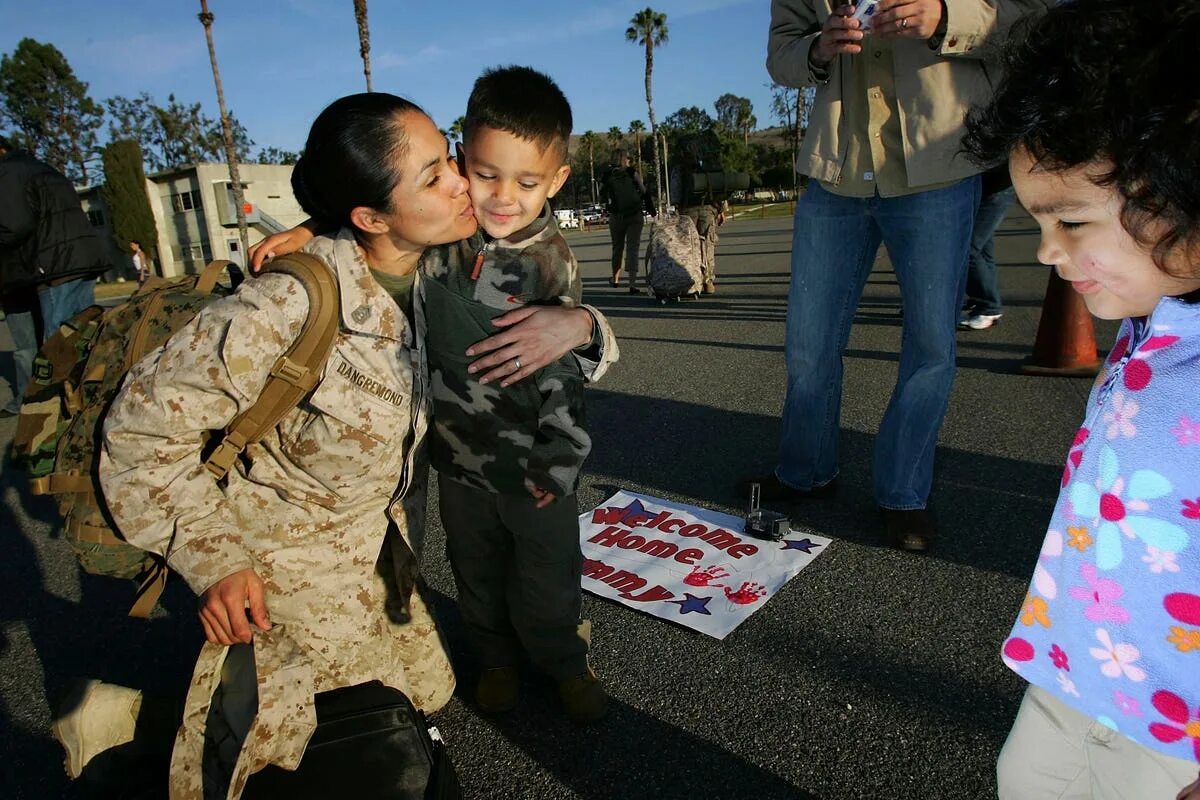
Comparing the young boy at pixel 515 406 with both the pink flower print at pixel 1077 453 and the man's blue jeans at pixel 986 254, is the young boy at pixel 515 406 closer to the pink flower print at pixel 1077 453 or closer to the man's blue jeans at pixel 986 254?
the pink flower print at pixel 1077 453

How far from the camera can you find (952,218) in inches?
95.6

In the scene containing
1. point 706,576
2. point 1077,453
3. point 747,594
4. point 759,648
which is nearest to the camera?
point 1077,453

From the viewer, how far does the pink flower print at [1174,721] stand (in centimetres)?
93

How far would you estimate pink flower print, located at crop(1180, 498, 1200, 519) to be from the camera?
898 mm

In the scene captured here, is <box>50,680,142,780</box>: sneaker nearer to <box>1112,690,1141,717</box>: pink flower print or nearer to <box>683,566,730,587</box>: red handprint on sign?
<box>683,566,730,587</box>: red handprint on sign

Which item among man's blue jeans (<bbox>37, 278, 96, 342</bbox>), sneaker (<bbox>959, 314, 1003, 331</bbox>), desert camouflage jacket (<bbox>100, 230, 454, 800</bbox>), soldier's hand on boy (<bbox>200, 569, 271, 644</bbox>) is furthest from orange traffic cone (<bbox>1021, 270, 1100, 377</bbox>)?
man's blue jeans (<bbox>37, 278, 96, 342</bbox>)

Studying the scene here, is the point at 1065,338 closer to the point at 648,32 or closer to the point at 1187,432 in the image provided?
the point at 1187,432

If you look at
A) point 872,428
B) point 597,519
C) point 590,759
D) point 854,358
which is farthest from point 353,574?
point 854,358

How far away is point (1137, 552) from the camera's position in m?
0.96

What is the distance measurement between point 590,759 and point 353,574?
75cm

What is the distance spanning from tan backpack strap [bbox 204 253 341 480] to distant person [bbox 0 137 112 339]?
13.3ft

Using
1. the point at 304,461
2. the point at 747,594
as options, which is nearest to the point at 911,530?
the point at 747,594

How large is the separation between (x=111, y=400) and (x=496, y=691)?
1196 millimetres

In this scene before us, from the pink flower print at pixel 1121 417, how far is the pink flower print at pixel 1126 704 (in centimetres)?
35
